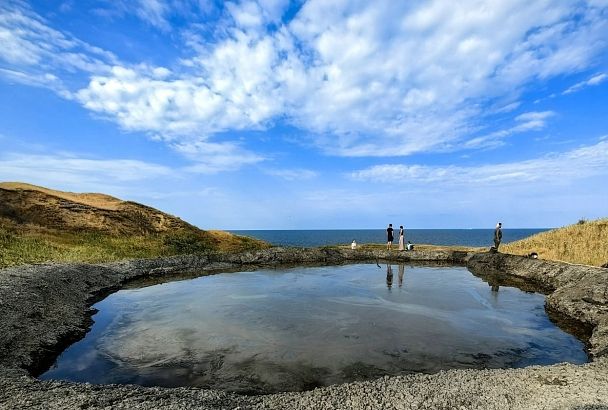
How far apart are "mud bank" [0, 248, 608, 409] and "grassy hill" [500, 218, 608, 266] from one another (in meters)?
9.03

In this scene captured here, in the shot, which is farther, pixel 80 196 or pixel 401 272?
pixel 80 196

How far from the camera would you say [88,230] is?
41.1 meters

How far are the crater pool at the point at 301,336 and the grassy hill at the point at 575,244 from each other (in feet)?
36.1

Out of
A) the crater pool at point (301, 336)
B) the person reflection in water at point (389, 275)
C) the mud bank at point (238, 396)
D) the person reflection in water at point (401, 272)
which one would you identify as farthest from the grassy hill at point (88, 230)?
the person reflection in water at point (401, 272)

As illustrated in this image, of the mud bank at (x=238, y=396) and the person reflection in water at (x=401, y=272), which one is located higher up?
the person reflection in water at (x=401, y=272)

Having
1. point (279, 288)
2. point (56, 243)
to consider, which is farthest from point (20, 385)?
point (56, 243)

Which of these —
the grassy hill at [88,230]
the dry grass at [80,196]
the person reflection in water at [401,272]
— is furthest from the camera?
the dry grass at [80,196]

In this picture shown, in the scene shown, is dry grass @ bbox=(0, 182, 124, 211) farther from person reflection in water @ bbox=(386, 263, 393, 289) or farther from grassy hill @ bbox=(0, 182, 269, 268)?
person reflection in water @ bbox=(386, 263, 393, 289)

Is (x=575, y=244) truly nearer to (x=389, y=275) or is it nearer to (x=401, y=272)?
(x=401, y=272)

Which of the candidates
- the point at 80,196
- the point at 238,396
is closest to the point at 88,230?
the point at 80,196

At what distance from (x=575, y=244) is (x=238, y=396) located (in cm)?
3430

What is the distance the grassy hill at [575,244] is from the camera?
95.4ft

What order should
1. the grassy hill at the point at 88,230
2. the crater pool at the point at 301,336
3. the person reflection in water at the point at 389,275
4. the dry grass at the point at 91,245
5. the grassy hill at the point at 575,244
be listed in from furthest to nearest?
the grassy hill at the point at 88,230 < the grassy hill at the point at 575,244 < the dry grass at the point at 91,245 < the person reflection in water at the point at 389,275 < the crater pool at the point at 301,336

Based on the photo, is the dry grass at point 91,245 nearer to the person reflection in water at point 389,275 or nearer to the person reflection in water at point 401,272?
the person reflection in water at point 389,275
